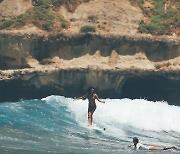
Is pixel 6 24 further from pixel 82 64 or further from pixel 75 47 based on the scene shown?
pixel 82 64

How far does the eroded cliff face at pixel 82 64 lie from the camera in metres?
22.3

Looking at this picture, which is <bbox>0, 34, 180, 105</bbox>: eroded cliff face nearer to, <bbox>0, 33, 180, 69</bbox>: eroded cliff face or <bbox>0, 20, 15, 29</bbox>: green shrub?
<bbox>0, 33, 180, 69</bbox>: eroded cliff face

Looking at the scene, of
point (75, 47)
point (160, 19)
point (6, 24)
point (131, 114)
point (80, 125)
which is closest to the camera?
point (80, 125)

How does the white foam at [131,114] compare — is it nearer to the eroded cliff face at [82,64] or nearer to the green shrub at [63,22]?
the eroded cliff face at [82,64]

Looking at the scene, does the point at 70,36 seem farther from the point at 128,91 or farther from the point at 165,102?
the point at 165,102

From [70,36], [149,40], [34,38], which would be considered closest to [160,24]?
Answer: [149,40]

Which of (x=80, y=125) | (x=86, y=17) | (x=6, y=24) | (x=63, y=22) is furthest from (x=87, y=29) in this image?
(x=80, y=125)

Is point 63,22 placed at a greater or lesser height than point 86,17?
lesser

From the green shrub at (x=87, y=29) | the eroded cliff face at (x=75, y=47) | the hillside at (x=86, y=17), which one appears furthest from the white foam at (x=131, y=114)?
the hillside at (x=86, y=17)

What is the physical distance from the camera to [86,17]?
79.0 feet

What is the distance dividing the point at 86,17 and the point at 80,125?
7.83 m

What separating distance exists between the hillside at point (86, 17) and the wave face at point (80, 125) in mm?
3782

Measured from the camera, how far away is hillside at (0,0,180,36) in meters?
23.3

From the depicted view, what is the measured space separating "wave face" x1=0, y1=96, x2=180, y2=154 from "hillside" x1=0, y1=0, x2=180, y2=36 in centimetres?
378
